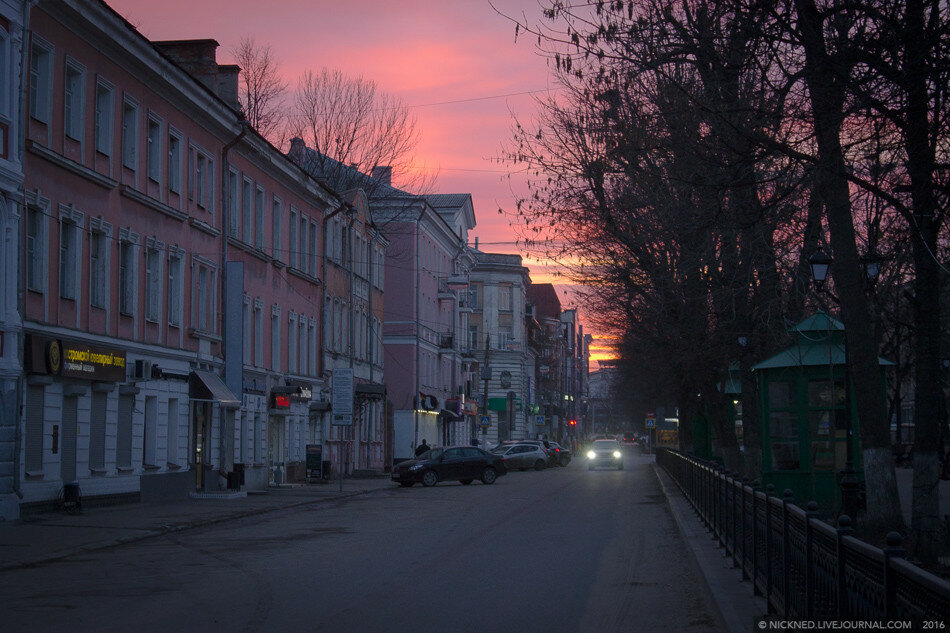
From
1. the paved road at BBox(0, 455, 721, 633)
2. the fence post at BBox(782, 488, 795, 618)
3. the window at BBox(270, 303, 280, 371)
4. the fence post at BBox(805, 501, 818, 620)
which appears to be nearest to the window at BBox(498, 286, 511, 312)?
the window at BBox(270, 303, 280, 371)

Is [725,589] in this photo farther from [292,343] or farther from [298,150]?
[298,150]

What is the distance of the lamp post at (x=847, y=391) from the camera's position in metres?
17.0

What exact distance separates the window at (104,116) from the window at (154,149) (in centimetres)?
248

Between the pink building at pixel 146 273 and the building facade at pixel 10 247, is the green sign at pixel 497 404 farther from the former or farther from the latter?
the building facade at pixel 10 247

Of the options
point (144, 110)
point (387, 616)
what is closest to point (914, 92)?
point (387, 616)

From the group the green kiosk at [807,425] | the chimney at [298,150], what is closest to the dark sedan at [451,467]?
the chimney at [298,150]

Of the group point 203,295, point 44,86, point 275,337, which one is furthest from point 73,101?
point 275,337

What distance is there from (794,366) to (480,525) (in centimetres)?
693

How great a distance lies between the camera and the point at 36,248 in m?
23.2

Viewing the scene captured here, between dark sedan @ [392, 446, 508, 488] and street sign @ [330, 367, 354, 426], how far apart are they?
5.47m

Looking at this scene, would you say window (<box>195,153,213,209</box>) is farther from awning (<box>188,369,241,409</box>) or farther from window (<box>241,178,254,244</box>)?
awning (<box>188,369,241,409</box>)

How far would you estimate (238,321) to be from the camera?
34406 mm

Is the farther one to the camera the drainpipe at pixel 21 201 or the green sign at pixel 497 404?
the green sign at pixel 497 404

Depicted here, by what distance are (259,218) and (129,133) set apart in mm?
11019
